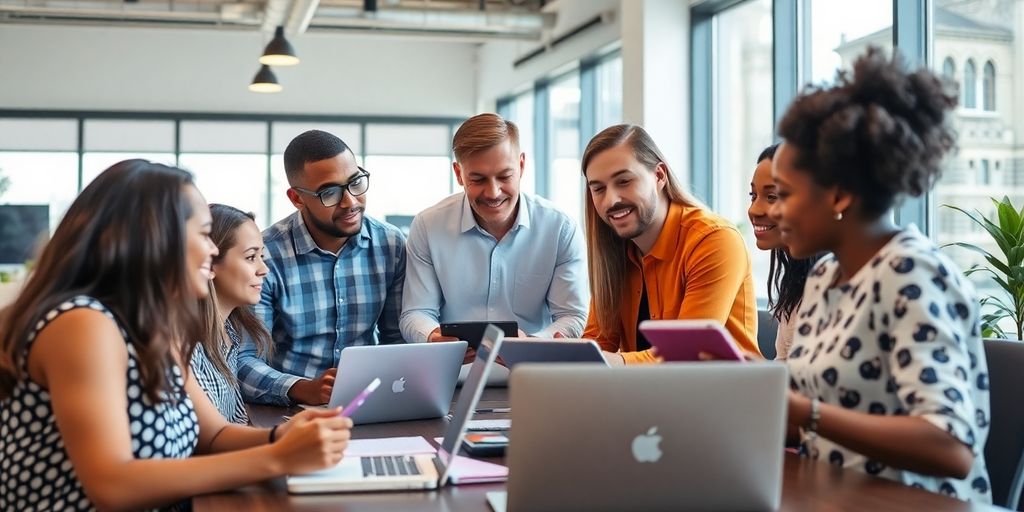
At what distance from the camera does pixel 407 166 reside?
10547 millimetres

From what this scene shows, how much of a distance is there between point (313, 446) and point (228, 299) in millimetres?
1061

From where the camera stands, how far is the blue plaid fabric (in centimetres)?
303

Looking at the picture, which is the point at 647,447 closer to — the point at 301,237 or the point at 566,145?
the point at 301,237

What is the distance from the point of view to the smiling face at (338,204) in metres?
3.00

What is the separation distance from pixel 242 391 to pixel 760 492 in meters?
1.63

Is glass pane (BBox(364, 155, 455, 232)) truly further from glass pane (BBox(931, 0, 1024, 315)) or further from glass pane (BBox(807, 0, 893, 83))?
glass pane (BBox(931, 0, 1024, 315))

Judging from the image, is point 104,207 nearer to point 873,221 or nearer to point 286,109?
point 873,221

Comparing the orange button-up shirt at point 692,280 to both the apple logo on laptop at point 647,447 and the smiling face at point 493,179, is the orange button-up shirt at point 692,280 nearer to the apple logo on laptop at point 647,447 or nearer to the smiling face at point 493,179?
the smiling face at point 493,179

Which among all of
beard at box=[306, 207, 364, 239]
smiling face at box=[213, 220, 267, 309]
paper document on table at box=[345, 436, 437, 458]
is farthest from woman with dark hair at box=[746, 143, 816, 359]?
smiling face at box=[213, 220, 267, 309]

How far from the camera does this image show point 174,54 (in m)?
10.2

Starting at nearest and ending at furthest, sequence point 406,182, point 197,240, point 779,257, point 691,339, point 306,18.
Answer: point 691,339
point 197,240
point 779,257
point 306,18
point 406,182

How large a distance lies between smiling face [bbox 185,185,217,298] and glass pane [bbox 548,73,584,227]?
6131mm

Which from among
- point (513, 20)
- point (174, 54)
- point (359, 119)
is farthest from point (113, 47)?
point (513, 20)

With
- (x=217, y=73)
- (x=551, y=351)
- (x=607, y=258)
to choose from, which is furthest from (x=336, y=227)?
(x=217, y=73)
